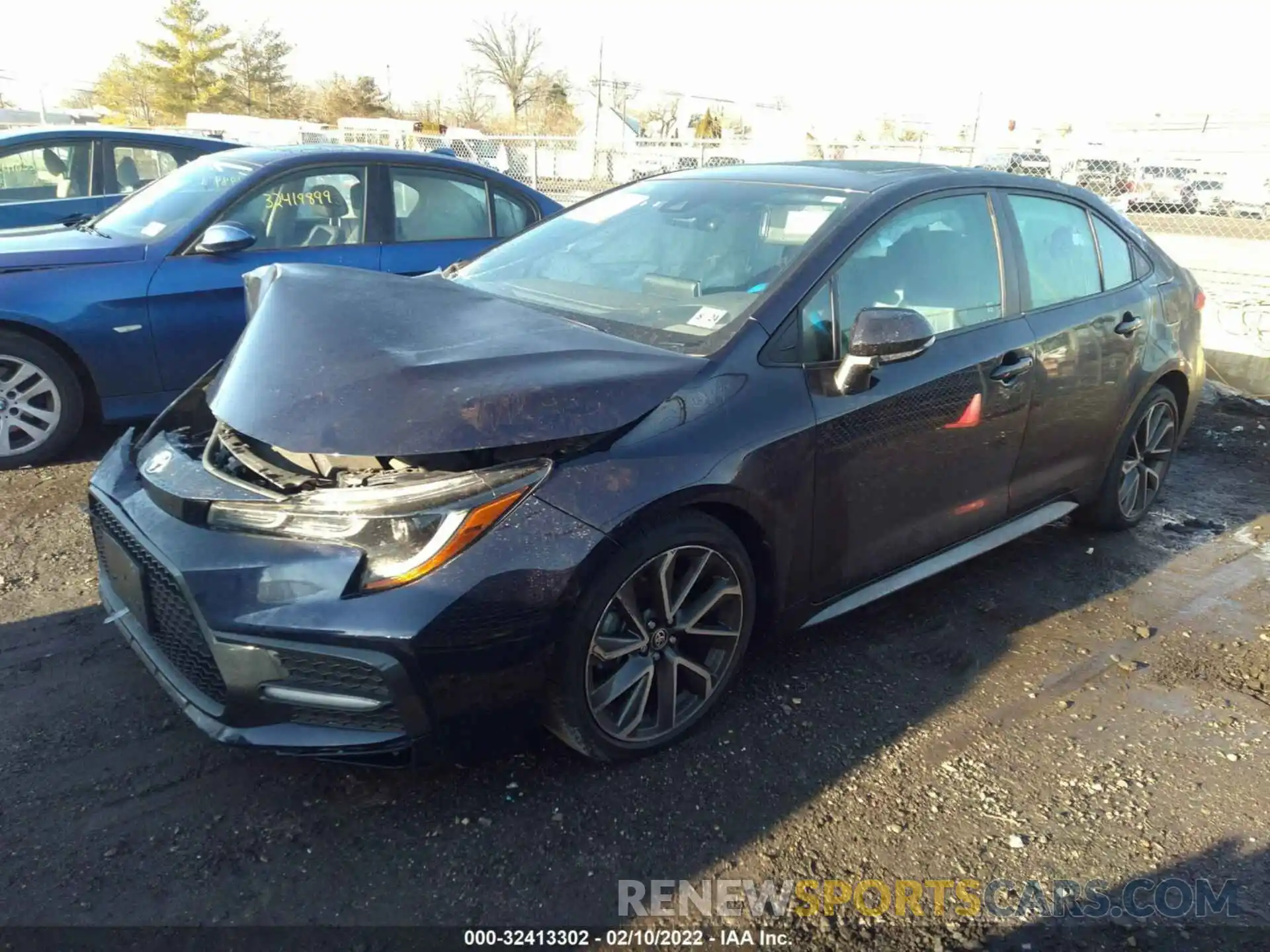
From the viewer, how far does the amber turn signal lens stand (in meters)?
2.14

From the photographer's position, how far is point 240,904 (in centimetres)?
210

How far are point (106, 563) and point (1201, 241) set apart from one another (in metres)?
9.46

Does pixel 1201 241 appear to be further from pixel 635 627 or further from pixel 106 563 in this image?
pixel 106 563

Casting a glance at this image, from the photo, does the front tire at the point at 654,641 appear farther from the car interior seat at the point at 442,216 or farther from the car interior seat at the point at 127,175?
the car interior seat at the point at 127,175

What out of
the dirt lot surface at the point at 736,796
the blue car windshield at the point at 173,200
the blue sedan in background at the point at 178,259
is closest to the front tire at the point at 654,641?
the dirt lot surface at the point at 736,796

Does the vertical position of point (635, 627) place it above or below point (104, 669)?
above

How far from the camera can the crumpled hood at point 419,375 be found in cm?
225

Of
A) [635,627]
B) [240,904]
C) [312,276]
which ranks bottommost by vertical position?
[240,904]

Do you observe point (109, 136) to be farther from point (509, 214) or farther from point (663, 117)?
point (663, 117)

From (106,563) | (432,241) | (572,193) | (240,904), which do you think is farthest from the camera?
(572,193)

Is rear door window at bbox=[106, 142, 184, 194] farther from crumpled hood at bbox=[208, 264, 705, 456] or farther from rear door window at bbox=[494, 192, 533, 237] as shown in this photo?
crumpled hood at bbox=[208, 264, 705, 456]

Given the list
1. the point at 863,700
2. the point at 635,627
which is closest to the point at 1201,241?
the point at 863,700

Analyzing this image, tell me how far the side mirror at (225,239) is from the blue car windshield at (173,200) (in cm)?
32

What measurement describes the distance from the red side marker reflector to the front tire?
3.21ft
